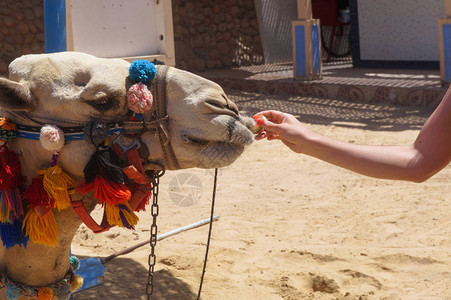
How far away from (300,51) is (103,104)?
31.2ft

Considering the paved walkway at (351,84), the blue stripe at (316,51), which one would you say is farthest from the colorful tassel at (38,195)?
the blue stripe at (316,51)

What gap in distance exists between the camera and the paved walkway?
31.9ft

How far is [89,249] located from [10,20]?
815 cm

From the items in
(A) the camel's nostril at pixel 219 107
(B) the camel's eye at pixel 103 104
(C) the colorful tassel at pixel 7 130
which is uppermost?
(B) the camel's eye at pixel 103 104

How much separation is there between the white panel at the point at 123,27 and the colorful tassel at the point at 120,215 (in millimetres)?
2787

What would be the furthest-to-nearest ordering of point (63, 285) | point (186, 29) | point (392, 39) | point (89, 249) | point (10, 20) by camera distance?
point (186, 29) < point (392, 39) < point (10, 20) < point (89, 249) < point (63, 285)

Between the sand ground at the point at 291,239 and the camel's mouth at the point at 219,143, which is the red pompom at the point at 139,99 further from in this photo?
the sand ground at the point at 291,239

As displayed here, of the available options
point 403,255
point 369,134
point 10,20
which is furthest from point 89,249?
point 10,20

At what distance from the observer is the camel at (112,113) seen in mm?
2449

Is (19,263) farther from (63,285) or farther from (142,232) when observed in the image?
(142,232)

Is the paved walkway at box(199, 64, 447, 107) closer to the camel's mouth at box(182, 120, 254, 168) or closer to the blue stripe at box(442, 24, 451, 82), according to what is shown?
the blue stripe at box(442, 24, 451, 82)

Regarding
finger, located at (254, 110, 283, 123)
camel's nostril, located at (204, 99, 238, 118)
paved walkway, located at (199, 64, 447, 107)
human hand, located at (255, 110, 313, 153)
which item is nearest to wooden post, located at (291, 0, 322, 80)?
paved walkway, located at (199, 64, 447, 107)

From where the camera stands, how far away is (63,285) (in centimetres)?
279

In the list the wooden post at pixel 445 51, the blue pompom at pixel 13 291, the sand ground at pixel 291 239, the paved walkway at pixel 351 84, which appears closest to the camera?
the blue pompom at pixel 13 291
